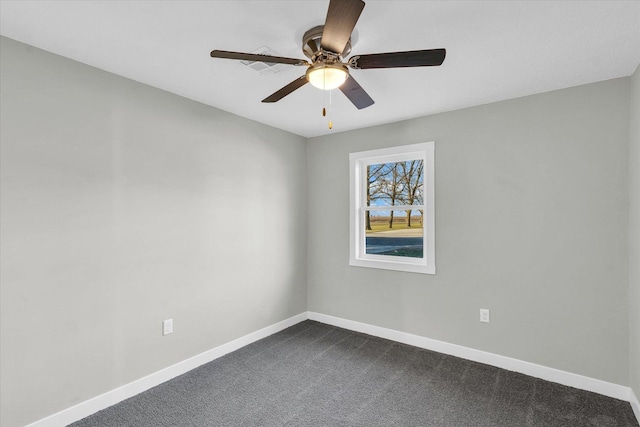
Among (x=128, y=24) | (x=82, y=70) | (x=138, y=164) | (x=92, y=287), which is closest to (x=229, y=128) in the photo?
(x=138, y=164)

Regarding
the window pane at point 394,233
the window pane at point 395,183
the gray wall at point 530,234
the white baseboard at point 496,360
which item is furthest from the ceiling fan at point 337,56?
the white baseboard at point 496,360

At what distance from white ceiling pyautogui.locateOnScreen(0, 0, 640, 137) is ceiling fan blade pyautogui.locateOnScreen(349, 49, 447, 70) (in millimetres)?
251

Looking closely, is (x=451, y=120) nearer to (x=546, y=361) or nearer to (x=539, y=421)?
(x=546, y=361)

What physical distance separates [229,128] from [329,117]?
104cm

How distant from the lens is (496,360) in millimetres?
2932

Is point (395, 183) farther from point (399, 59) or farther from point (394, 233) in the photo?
point (399, 59)

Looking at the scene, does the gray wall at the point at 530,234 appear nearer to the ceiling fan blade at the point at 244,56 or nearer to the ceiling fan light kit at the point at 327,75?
the ceiling fan light kit at the point at 327,75

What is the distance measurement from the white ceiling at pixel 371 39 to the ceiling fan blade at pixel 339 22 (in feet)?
0.73

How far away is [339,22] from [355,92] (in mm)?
662

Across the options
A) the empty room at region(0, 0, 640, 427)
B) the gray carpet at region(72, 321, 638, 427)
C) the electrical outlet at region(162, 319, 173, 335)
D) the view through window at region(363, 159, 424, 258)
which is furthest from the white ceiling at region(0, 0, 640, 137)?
the gray carpet at region(72, 321, 638, 427)

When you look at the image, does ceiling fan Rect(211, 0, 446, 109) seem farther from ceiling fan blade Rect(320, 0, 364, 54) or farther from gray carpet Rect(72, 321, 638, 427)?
gray carpet Rect(72, 321, 638, 427)

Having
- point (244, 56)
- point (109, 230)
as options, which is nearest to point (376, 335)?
point (109, 230)

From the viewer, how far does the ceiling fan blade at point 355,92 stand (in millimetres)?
1919

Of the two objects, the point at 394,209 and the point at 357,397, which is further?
the point at 394,209
